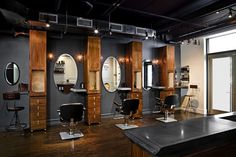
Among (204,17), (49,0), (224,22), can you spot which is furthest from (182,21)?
(49,0)

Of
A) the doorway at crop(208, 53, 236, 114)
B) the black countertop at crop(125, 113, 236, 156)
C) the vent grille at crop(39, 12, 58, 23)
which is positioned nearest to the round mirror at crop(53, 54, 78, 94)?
the vent grille at crop(39, 12, 58, 23)

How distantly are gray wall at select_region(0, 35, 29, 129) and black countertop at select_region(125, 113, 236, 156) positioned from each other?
4.64m

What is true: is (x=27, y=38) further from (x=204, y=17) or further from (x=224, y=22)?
(x=224, y=22)

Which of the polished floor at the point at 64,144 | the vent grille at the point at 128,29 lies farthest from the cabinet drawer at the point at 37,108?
the vent grille at the point at 128,29

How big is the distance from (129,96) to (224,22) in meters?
3.58

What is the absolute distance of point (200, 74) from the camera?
22.6 ft

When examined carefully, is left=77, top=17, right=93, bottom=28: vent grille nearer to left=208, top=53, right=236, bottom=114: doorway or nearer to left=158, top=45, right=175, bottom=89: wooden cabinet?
left=158, top=45, right=175, bottom=89: wooden cabinet

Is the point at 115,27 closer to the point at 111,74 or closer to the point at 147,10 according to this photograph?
the point at 147,10

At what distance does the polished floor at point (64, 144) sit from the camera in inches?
126

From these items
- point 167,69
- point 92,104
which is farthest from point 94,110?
point 167,69

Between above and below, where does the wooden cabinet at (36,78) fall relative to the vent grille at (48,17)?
below

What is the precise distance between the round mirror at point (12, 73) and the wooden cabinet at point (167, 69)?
5073 mm

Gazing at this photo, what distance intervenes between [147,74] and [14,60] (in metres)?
4.65

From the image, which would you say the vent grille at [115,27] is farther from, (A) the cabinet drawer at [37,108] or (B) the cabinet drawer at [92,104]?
(A) the cabinet drawer at [37,108]
